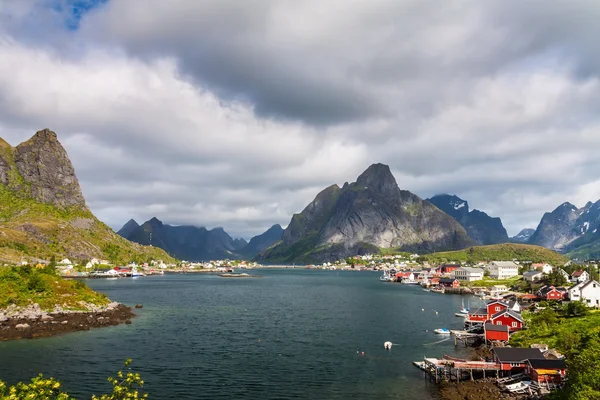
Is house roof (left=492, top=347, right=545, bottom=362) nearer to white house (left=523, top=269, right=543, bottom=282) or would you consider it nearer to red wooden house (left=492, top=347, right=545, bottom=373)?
red wooden house (left=492, top=347, right=545, bottom=373)

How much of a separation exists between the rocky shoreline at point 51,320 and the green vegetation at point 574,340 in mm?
83924

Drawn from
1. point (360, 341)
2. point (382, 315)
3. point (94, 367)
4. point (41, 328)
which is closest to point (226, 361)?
point (94, 367)

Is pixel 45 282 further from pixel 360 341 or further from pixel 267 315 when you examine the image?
pixel 360 341

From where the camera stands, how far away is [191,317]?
105 m

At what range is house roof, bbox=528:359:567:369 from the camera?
52031 mm

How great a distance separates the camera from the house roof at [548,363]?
5203 centimetres

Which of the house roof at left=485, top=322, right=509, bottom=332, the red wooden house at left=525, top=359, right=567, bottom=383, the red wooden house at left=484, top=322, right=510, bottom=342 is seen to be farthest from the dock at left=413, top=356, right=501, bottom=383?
the house roof at left=485, top=322, right=509, bottom=332

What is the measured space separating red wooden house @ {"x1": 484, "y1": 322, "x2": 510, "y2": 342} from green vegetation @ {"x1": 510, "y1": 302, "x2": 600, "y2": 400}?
141 centimetres

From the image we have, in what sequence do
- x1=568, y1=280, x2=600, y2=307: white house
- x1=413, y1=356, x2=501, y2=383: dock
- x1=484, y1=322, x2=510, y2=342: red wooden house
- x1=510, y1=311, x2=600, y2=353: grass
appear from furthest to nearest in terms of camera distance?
1. x1=568, y1=280, x2=600, y2=307: white house
2. x1=484, y1=322, x2=510, y2=342: red wooden house
3. x1=510, y1=311, x2=600, y2=353: grass
4. x1=413, y1=356, x2=501, y2=383: dock

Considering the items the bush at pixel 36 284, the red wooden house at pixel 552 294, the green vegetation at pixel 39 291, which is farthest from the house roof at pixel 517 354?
the bush at pixel 36 284

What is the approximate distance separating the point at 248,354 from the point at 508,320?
182 ft

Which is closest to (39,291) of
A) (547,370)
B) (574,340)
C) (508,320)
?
(547,370)

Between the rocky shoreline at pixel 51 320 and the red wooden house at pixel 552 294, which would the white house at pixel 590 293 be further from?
the rocky shoreline at pixel 51 320

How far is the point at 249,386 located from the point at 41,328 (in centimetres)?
5238
